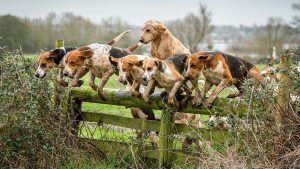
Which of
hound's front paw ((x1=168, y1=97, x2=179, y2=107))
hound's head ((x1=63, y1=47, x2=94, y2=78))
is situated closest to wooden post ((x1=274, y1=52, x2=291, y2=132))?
hound's front paw ((x1=168, y1=97, x2=179, y2=107))

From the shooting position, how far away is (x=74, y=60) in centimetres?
946

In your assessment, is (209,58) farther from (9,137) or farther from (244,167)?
(9,137)

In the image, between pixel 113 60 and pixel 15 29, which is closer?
pixel 113 60

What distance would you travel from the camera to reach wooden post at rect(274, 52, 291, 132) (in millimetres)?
7430

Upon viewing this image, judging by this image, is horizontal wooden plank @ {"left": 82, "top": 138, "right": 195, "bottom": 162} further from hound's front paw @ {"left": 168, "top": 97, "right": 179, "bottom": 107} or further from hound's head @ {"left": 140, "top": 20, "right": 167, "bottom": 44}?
hound's head @ {"left": 140, "top": 20, "right": 167, "bottom": 44}

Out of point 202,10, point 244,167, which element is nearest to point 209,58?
point 244,167

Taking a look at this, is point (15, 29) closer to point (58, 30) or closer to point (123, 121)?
point (58, 30)

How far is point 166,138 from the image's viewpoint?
362 inches

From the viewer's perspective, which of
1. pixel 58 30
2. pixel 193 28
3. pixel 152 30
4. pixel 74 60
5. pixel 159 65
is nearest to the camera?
pixel 159 65

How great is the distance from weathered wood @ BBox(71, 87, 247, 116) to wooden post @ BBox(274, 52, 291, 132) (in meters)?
0.63

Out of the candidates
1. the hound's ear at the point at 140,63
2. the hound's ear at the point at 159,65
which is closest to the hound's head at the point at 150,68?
the hound's ear at the point at 159,65

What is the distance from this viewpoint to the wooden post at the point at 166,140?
359 inches

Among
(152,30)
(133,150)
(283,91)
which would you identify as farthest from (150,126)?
(152,30)

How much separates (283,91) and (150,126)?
2556 mm
